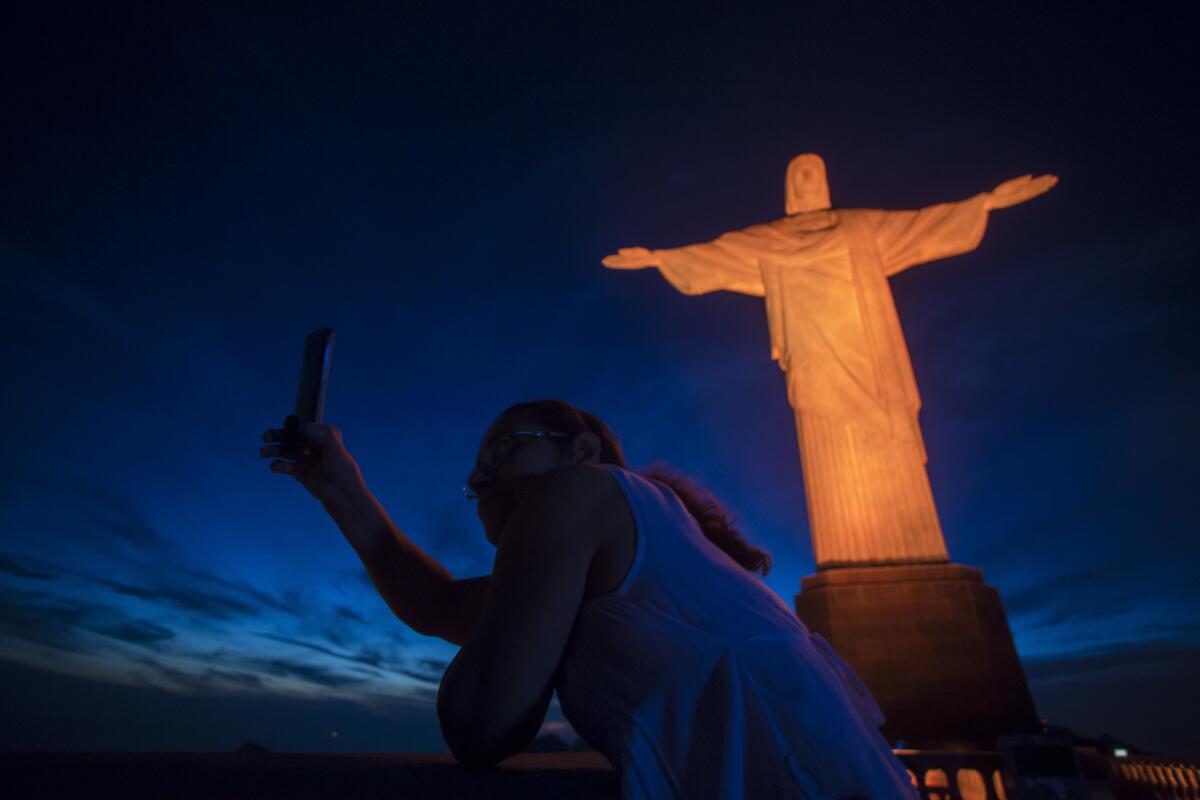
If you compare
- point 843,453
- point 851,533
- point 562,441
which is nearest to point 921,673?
point 851,533

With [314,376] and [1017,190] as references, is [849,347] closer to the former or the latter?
[1017,190]

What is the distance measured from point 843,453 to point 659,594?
5436 millimetres

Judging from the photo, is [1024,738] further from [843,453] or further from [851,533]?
[843,453]

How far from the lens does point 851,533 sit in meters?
5.48

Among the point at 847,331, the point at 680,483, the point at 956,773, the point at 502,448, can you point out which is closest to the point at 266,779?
the point at 502,448

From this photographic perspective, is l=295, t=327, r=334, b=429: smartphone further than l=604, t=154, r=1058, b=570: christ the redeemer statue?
No

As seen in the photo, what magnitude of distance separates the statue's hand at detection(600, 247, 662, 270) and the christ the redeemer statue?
0.01 m

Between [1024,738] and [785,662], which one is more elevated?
[785,662]

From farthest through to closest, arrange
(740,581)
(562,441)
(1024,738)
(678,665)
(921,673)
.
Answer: (921,673)
(1024,738)
(562,441)
(740,581)
(678,665)

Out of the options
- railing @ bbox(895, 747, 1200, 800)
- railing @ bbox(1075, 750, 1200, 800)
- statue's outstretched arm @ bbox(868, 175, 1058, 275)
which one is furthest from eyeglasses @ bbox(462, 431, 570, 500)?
statue's outstretched arm @ bbox(868, 175, 1058, 275)

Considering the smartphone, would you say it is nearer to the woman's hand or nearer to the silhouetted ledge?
the woman's hand

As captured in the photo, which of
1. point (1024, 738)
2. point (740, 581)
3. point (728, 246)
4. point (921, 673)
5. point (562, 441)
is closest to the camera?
point (740, 581)

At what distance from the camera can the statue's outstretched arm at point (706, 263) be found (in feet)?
24.2

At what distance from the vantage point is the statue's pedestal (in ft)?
15.2
